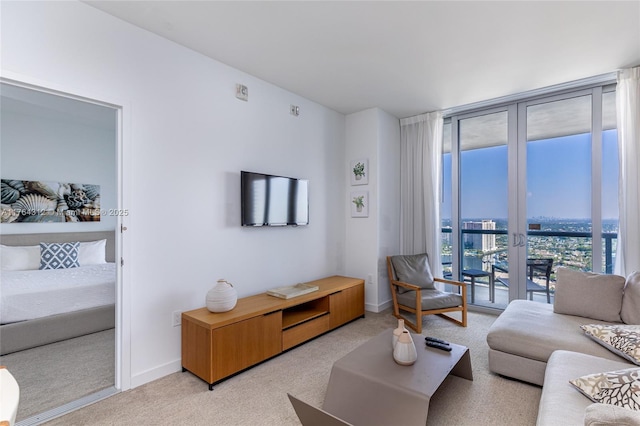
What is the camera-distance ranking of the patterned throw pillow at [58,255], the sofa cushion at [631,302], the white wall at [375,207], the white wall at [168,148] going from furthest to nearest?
the white wall at [375,207], the patterned throw pillow at [58,255], the sofa cushion at [631,302], the white wall at [168,148]

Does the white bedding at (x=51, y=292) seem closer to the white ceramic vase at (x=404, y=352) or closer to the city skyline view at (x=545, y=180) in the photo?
the white ceramic vase at (x=404, y=352)

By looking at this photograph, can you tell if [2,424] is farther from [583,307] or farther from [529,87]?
[529,87]

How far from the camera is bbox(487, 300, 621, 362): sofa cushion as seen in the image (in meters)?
2.10

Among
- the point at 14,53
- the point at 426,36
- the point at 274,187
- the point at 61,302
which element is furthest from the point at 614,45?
the point at 61,302

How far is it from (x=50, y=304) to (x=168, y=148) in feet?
6.89

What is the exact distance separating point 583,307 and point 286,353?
263 centimetres

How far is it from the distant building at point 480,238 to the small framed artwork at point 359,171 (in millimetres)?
1543

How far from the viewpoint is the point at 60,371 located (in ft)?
8.13

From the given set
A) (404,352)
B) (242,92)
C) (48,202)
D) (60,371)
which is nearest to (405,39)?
(242,92)

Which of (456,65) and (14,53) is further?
(456,65)

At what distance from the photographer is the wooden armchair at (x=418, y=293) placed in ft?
11.1

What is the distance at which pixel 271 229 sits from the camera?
340 cm

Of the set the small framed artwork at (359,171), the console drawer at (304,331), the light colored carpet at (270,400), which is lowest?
the light colored carpet at (270,400)

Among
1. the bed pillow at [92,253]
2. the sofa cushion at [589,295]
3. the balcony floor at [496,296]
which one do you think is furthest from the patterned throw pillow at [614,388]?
A: the bed pillow at [92,253]
